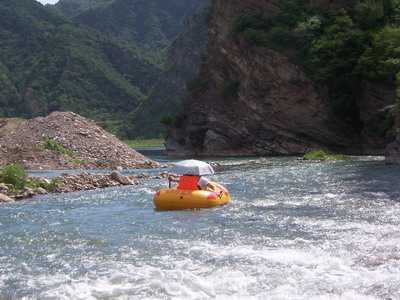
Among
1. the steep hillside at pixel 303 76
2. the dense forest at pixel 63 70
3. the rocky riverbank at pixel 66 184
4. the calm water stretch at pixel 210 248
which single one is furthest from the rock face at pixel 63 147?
the dense forest at pixel 63 70

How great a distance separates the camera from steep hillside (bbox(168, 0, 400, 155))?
58.2m

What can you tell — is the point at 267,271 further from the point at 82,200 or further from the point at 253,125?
the point at 253,125

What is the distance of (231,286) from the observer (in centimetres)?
1034

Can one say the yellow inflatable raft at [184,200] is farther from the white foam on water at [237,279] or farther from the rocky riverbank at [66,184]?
the white foam on water at [237,279]

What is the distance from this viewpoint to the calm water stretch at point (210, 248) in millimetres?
10242

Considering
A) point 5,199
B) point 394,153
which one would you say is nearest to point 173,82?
point 394,153

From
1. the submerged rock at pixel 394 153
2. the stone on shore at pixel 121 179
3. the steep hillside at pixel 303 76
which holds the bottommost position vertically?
the stone on shore at pixel 121 179

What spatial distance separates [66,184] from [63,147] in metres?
13.8

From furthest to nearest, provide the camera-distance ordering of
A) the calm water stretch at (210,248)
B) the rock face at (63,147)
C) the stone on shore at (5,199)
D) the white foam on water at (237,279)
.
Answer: the rock face at (63,147) < the stone on shore at (5,199) < the calm water stretch at (210,248) < the white foam on water at (237,279)

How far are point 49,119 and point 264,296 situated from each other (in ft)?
118

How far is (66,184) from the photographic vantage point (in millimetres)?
27344

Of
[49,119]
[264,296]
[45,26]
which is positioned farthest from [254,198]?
[45,26]

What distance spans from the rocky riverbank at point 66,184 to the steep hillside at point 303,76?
100ft

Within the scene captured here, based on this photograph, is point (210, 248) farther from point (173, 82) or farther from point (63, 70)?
point (63, 70)
